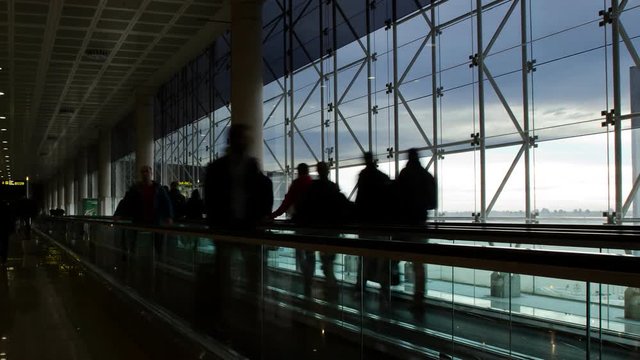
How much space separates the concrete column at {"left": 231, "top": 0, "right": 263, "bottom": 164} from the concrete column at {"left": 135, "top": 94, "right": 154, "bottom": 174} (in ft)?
44.8

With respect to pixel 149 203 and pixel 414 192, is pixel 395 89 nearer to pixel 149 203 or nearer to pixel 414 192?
pixel 149 203

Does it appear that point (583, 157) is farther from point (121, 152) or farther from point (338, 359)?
point (121, 152)

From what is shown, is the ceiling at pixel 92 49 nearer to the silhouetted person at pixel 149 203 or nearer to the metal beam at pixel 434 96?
the metal beam at pixel 434 96

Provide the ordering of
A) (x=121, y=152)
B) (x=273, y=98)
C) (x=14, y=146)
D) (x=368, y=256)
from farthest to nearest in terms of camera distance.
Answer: (x=14, y=146), (x=121, y=152), (x=273, y=98), (x=368, y=256)

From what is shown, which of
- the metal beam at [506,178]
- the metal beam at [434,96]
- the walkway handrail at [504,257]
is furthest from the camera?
the metal beam at [434,96]

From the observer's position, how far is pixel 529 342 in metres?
2.72

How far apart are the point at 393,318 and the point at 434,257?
0.74m

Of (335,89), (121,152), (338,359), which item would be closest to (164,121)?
(121,152)

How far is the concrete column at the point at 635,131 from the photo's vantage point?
938 centimetres

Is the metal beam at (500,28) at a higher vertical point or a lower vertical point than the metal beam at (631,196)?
higher

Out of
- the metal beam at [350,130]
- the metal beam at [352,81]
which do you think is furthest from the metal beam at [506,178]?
the metal beam at [352,81]

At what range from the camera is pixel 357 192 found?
348 inches

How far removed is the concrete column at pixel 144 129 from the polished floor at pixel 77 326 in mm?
19466

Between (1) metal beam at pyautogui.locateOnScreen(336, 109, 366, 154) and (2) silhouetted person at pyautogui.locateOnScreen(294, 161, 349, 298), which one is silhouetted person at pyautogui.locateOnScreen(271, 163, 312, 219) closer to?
(2) silhouetted person at pyautogui.locateOnScreen(294, 161, 349, 298)
